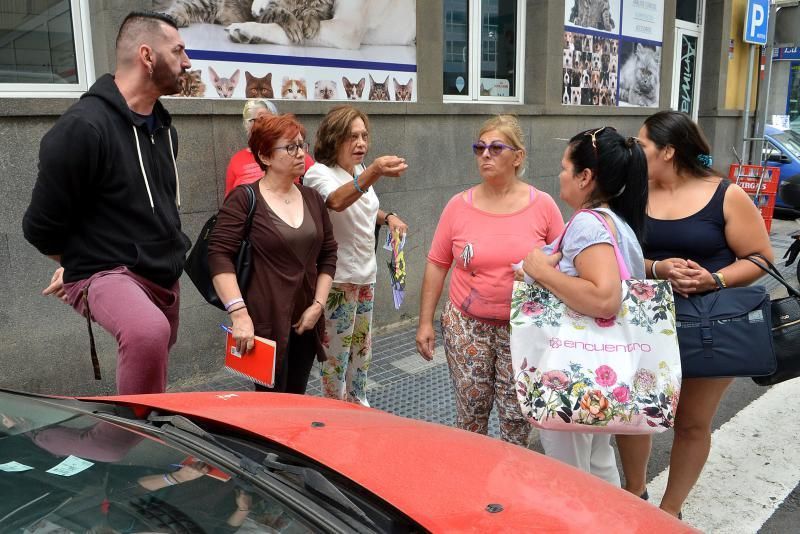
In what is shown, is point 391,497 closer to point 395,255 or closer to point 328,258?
point 328,258

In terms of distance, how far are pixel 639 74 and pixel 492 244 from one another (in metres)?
7.33

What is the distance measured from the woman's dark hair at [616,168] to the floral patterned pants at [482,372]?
2.54ft

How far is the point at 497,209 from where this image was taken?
122 inches

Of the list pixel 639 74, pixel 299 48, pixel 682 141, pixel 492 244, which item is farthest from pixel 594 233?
pixel 639 74

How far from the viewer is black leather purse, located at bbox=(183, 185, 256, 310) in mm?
3102

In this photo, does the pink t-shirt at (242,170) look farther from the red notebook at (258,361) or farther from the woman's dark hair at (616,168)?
the woman's dark hair at (616,168)

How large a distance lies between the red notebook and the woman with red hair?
41mm

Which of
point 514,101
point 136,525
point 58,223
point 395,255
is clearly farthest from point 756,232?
point 514,101

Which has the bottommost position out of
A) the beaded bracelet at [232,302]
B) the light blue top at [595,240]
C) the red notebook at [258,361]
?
the red notebook at [258,361]

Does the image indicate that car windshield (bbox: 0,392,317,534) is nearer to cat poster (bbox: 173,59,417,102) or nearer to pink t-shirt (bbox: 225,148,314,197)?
pink t-shirt (bbox: 225,148,314,197)

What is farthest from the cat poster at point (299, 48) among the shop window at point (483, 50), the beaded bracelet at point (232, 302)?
the beaded bracelet at point (232, 302)

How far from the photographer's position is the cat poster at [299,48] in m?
4.90

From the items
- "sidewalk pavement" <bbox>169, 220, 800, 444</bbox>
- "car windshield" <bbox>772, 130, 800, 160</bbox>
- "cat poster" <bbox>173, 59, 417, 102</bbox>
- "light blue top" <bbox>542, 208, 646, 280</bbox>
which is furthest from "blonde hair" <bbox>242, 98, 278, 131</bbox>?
"car windshield" <bbox>772, 130, 800, 160</bbox>

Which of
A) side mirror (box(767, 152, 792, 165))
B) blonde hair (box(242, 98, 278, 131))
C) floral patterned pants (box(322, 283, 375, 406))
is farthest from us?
side mirror (box(767, 152, 792, 165))
